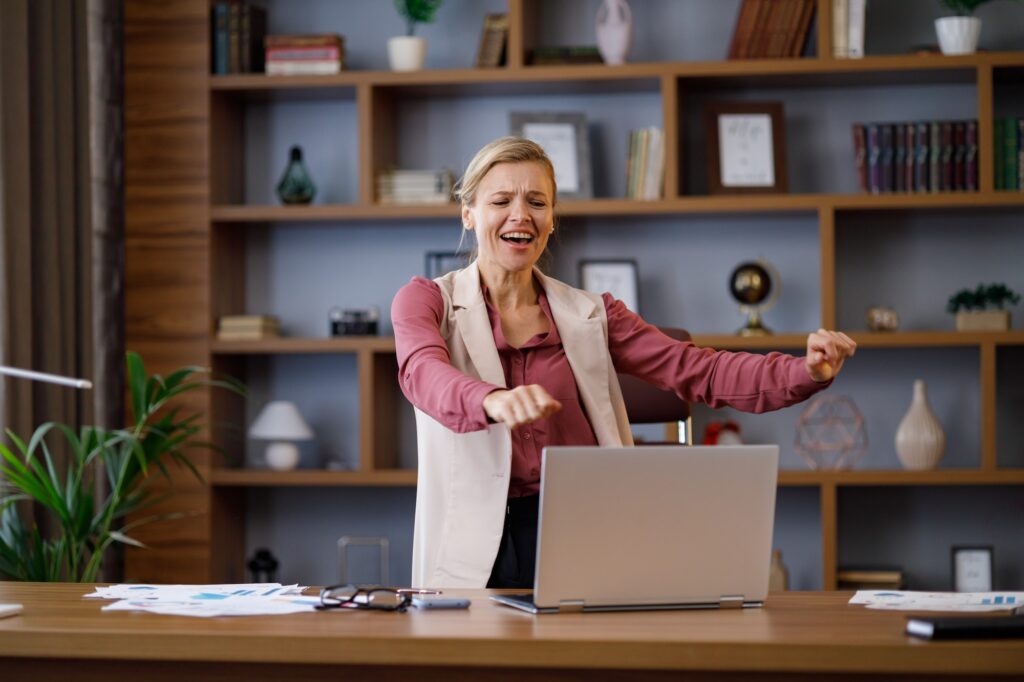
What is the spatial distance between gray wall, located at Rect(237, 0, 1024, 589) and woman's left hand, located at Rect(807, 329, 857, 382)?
2.16m

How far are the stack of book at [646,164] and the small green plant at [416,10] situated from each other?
30.2 inches

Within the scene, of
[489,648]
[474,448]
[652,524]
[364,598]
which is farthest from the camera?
[474,448]

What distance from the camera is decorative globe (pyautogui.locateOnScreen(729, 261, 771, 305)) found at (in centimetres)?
402

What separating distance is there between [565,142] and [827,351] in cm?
226

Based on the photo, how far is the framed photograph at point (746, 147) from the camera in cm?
400

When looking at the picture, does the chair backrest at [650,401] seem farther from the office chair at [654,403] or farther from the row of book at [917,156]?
the row of book at [917,156]

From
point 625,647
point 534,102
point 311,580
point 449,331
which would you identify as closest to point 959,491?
point 534,102

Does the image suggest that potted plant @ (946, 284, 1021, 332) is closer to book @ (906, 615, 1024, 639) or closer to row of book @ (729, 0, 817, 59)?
row of book @ (729, 0, 817, 59)

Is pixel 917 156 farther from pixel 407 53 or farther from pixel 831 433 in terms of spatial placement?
pixel 407 53

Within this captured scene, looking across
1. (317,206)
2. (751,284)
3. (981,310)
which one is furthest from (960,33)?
(317,206)

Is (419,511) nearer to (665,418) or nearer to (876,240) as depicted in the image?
(665,418)

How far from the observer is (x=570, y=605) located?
62.2 inches

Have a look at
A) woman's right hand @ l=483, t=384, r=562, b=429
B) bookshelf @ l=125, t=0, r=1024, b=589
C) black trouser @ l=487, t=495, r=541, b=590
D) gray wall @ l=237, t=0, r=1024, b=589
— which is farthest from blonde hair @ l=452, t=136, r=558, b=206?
gray wall @ l=237, t=0, r=1024, b=589

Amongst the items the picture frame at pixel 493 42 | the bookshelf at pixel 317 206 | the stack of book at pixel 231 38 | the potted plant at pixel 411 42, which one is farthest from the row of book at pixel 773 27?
the stack of book at pixel 231 38
